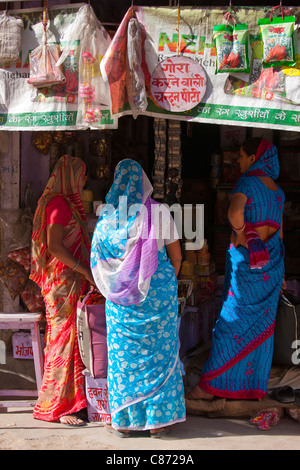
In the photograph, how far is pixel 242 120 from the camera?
149 inches

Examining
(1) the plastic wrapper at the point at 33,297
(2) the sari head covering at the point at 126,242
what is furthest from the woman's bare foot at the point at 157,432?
(1) the plastic wrapper at the point at 33,297

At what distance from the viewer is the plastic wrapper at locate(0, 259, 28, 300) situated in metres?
4.64

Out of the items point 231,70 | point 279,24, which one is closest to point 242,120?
point 231,70

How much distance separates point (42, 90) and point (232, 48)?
130cm

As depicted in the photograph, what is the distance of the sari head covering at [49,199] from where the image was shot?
4203 millimetres

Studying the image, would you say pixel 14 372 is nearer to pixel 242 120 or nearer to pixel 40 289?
pixel 40 289

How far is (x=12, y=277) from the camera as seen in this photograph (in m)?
4.65

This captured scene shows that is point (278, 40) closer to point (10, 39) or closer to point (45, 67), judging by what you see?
point (45, 67)

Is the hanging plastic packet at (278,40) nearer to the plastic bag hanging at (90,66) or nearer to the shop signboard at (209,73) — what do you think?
the shop signboard at (209,73)

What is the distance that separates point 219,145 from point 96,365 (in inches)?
121

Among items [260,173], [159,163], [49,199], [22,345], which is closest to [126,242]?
[49,199]

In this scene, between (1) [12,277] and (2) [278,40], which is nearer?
(2) [278,40]

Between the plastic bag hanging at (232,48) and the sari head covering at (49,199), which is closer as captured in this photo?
the plastic bag hanging at (232,48)

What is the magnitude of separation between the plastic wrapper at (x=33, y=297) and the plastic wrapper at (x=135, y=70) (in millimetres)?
1694
